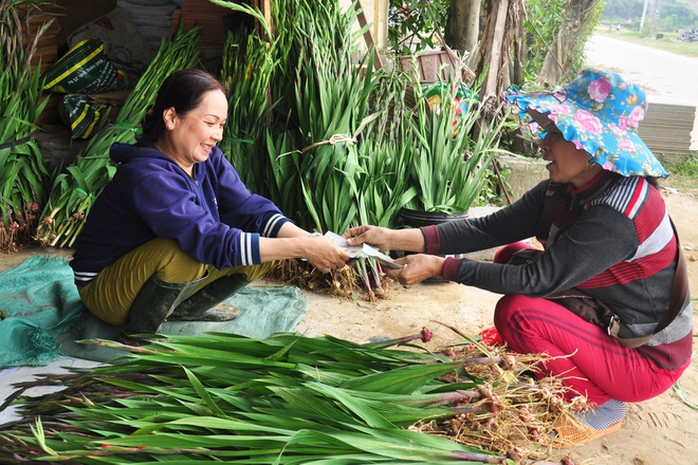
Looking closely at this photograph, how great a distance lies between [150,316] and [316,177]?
1243 mm

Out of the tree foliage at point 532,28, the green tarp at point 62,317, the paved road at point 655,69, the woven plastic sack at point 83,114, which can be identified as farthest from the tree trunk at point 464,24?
the green tarp at point 62,317

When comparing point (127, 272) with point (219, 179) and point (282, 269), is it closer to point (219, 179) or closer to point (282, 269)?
point (219, 179)

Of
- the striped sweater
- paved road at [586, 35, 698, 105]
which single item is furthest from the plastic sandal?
paved road at [586, 35, 698, 105]

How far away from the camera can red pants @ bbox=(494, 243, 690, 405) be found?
2176 mm

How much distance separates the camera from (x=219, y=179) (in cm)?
272

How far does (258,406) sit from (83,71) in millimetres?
3315

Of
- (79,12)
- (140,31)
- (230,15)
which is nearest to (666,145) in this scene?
(230,15)

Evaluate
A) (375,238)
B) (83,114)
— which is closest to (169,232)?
(375,238)

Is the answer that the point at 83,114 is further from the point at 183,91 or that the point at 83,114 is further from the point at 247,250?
the point at 247,250

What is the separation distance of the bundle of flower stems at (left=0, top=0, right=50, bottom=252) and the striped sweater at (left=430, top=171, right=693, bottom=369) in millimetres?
2674

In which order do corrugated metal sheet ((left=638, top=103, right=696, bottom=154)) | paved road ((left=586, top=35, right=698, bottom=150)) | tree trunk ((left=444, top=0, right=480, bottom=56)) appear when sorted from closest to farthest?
tree trunk ((left=444, top=0, right=480, bottom=56)) → corrugated metal sheet ((left=638, top=103, right=696, bottom=154)) → paved road ((left=586, top=35, right=698, bottom=150))

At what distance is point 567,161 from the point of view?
208 centimetres

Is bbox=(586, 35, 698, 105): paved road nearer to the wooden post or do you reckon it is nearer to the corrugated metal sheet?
the corrugated metal sheet

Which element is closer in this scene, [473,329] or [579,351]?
[579,351]
